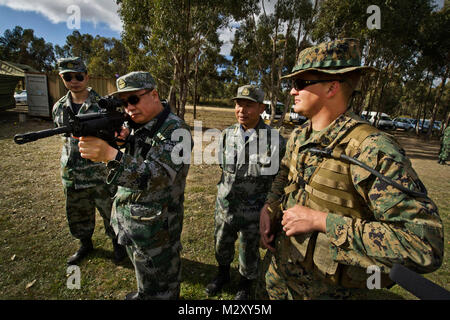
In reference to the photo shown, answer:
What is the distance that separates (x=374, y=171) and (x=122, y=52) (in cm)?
4634

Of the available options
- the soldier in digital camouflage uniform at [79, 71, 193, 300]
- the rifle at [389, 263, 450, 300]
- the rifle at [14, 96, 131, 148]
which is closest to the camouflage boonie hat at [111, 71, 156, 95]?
the soldier in digital camouflage uniform at [79, 71, 193, 300]

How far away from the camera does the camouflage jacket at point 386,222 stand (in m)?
0.98

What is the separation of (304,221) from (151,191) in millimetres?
1256

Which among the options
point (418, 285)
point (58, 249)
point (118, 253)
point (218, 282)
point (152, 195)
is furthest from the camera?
point (58, 249)

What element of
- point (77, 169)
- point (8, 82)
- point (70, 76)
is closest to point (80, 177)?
point (77, 169)

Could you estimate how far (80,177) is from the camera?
2867 millimetres

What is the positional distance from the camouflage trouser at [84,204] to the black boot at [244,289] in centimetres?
186

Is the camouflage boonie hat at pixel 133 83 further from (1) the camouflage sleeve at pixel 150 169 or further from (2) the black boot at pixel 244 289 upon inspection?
(2) the black boot at pixel 244 289

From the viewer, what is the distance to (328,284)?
4.83 ft

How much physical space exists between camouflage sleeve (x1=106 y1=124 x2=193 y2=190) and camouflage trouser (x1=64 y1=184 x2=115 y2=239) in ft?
5.17

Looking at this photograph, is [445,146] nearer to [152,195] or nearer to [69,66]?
[152,195]

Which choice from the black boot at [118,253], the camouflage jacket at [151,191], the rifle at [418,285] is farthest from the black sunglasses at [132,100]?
the black boot at [118,253]

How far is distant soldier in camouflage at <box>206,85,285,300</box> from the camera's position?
2.68 meters
